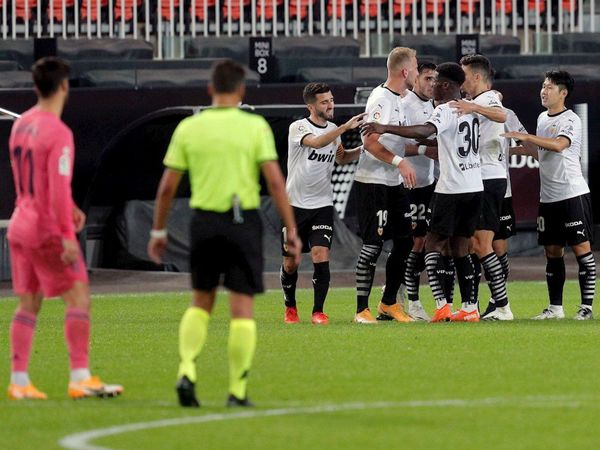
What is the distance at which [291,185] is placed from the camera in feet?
45.6

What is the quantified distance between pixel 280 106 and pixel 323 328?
7.32 metres

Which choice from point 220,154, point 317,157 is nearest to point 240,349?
point 220,154

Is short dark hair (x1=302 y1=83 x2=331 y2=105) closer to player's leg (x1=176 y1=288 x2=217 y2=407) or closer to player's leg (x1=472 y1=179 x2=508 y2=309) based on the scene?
player's leg (x1=472 y1=179 x2=508 y2=309)

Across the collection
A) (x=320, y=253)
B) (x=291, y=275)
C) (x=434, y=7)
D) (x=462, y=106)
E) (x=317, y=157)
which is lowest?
(x=291, y=275)

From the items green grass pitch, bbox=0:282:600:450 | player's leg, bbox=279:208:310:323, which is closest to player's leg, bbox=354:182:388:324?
green grass pitch, bbox=0:282:600:450

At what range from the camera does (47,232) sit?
867 centimetres

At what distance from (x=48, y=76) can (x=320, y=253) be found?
528 centimetres

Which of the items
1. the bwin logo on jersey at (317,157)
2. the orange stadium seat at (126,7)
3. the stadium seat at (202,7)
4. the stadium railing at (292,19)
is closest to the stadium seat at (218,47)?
the stadium railing at (292,19)

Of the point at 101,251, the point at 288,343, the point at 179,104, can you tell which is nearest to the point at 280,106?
the point at 179,104

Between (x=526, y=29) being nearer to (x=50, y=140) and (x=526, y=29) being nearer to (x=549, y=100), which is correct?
(x=549, y=100)

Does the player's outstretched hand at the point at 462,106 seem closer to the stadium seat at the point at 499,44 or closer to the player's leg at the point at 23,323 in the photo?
the player's leg at the point at 23,323

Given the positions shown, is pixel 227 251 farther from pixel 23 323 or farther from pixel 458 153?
pixel 458 153

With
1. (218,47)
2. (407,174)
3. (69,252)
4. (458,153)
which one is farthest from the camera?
(218,47)

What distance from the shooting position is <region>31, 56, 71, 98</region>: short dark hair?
28.6 feet
